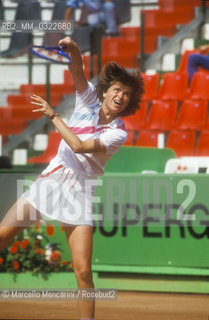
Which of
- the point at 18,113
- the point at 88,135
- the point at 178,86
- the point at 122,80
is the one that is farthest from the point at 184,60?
the point at 88,135

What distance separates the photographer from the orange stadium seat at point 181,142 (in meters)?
8.95

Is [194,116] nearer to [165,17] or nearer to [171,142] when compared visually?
[171,142]

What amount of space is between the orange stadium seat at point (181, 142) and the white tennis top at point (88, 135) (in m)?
4.81

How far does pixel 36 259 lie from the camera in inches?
239

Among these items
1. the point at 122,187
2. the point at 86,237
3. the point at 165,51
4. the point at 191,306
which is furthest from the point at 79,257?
the point at 165,51

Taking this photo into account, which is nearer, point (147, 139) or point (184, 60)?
point (147, 139)

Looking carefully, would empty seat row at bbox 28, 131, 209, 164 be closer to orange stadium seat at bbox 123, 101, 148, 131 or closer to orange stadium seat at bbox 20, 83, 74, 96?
orange stadium seat at bbox 123, 101, 148, 131

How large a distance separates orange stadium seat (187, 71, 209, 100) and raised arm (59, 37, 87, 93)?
563 cm

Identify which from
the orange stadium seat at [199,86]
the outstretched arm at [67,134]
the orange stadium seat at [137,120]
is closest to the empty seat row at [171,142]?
the orange stadium seat at [137,120]

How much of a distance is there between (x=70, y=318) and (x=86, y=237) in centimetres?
118

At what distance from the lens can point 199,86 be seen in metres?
9.67

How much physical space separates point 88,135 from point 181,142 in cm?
507

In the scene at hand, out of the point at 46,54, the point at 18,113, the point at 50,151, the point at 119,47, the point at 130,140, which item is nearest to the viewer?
the point at 46,54

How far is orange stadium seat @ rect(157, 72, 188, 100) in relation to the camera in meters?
9.79
